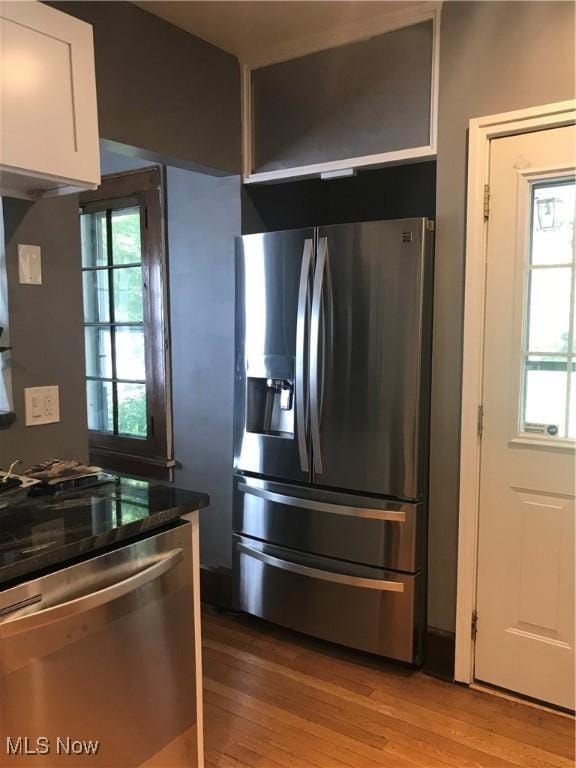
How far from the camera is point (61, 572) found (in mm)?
1379

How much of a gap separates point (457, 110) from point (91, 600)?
6.83 feet

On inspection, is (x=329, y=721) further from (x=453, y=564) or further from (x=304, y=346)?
(x=304, y=346)

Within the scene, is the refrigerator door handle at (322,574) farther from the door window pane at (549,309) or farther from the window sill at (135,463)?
the door window pane at (549,309)

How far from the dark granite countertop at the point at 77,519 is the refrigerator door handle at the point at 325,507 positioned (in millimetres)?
911

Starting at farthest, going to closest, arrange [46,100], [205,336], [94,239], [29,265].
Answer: [94,239], [205,336], [29,265], [46,100]

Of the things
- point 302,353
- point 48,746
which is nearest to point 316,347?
point 302,353

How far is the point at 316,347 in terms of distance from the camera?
2.55m

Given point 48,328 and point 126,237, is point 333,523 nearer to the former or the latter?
point 48,328

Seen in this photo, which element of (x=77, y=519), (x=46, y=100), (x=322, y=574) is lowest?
(x=322, y=574)

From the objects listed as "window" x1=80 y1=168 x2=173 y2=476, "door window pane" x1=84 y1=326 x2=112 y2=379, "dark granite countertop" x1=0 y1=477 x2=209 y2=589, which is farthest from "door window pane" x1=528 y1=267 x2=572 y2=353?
"door window pane" x1=84 y1=326 x2=112 y2=379

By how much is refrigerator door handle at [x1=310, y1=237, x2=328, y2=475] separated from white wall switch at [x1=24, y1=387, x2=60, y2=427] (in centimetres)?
100

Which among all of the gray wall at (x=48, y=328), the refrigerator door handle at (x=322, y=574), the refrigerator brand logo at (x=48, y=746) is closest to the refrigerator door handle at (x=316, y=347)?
the refrigerator door handle at (x=322, y=574)

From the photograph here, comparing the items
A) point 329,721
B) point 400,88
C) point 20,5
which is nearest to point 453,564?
point 329,721

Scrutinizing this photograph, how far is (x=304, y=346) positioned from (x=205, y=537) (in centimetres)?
122
